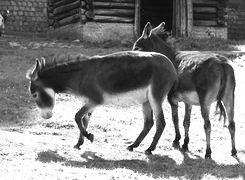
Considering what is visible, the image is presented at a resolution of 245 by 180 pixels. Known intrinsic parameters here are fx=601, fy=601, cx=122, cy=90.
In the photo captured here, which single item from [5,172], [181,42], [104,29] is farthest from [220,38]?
[5,172]

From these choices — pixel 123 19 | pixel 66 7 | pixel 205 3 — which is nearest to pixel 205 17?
pixel 205 3

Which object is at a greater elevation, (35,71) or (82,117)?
(35,71)

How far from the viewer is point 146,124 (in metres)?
9.16

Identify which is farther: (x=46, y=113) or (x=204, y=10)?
(x=204, y=10)

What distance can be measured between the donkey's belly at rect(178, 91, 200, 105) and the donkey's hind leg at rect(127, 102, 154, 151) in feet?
1.74

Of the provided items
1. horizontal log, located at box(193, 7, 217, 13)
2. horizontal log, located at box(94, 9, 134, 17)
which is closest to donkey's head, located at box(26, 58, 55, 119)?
horizontal log, located at box(94, 9, 134, 17)

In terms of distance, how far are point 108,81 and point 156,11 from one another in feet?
57.4

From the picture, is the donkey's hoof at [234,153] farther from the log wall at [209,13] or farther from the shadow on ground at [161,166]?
the log wall at [209,13]

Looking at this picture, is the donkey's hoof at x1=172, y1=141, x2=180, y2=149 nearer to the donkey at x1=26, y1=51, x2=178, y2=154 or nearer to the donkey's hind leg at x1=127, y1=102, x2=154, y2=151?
the donkey's hind leg at x1=127, y1=102, x2=154, y2=151

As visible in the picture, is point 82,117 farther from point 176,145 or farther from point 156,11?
point 156,11

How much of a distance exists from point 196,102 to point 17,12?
17.1m

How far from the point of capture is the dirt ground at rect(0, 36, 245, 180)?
7480mm

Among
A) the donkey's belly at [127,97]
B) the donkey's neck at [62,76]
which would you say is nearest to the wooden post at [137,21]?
the donkey's neck at [62,76]

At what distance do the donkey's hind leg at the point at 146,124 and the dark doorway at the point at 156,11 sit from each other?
16.6m
